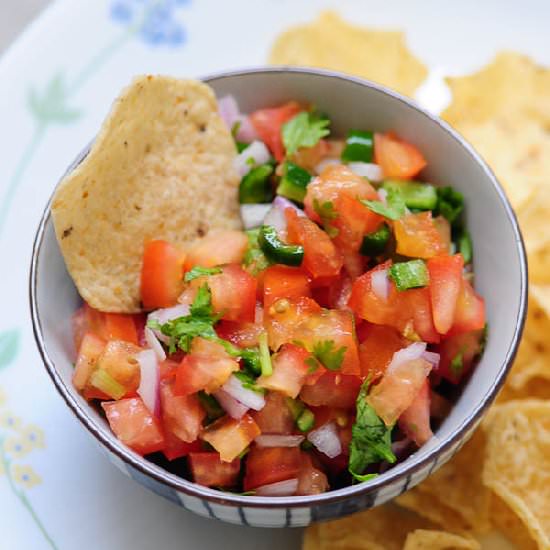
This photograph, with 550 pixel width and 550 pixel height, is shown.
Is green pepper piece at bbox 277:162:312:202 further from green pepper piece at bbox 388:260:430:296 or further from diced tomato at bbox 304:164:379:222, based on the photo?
green pepper piece at bbox 388:260:430:296

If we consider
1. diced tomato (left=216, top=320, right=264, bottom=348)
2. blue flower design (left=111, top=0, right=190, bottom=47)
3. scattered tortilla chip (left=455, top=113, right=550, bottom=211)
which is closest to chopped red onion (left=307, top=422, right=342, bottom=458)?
diced tomato (left=216, top=320, right=264, bottom=348)

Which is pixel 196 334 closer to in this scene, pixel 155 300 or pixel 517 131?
pixel 155 300

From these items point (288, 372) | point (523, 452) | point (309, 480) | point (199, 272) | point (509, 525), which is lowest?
point (509, 525)

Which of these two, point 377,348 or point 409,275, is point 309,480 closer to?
point 377,348

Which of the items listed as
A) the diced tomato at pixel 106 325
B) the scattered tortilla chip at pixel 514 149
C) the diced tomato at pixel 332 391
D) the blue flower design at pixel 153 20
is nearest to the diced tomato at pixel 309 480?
the diced tomato at pixel 332 391

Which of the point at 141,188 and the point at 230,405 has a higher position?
the point at 141,188

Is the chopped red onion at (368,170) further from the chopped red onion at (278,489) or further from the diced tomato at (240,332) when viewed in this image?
the chopped red onion at (278,489)

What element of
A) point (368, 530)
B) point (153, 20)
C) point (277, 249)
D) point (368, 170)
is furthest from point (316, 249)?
point (153, 20)
